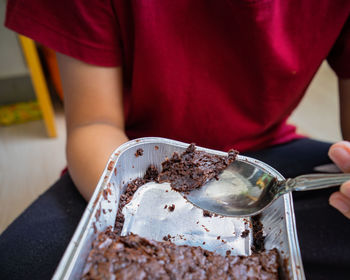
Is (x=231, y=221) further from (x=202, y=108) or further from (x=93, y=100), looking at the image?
(x=93, y=100)

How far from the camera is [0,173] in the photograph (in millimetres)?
1550

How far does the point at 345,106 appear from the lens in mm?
877

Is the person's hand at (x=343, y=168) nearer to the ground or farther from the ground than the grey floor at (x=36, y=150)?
farther from the ground

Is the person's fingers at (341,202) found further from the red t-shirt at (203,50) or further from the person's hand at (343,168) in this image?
the red t-shirt at (203,50)

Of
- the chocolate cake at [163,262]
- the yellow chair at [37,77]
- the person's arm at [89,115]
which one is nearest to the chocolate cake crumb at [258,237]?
the chocolate cake at [163,262]

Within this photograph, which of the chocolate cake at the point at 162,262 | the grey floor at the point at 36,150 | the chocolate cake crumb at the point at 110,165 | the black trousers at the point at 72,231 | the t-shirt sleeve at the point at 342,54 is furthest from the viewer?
the grey floor at the point at 36,150

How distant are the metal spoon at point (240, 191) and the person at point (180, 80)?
0.12 metres

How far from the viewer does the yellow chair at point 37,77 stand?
4.80 ft

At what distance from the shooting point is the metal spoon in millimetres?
526

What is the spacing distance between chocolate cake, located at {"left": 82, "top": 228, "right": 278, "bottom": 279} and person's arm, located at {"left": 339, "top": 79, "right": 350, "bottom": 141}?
585 millimetres

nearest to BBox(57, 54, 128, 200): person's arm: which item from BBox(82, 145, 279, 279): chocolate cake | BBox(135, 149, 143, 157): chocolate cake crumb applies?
BBox(135, 149, 143, 157): chocolate cake crumb

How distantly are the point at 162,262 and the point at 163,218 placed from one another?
119 millimetres

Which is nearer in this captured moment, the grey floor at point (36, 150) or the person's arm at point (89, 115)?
the person's arm at point (89, 115)

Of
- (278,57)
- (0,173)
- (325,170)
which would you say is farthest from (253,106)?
(0,173)
